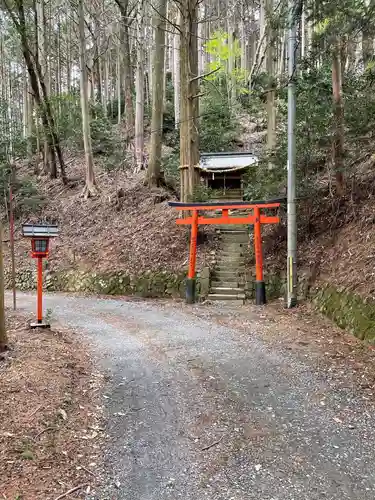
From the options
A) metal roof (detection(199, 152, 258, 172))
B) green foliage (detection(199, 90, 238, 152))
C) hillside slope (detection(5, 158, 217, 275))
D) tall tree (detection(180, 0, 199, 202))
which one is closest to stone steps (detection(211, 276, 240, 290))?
hillside slope (detection(5, 158, 217, 275))

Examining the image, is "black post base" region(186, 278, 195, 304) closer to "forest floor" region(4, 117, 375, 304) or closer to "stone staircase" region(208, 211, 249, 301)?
"stone staircase" region(208, 211, 249, 301)

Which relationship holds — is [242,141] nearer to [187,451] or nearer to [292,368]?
[292,368]

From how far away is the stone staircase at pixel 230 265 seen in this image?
11.2m

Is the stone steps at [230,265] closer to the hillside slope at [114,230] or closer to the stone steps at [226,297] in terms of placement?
the stone steps at [226,297]

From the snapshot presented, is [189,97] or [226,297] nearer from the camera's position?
[226,297]

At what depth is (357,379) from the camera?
505cm

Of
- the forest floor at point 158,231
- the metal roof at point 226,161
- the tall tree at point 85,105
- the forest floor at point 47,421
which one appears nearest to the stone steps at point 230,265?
the forest floor at point 158,231

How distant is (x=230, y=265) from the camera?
12.0m

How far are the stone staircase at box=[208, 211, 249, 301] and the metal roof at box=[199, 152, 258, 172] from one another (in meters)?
3.05

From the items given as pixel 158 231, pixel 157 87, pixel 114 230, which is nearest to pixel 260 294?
pixel 158 231

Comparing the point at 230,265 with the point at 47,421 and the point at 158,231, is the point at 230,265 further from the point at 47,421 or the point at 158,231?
the point at 47,421

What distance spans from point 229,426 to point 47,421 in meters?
1.65

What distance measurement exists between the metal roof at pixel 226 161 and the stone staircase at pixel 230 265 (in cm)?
305

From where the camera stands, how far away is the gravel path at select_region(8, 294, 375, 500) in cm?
298
